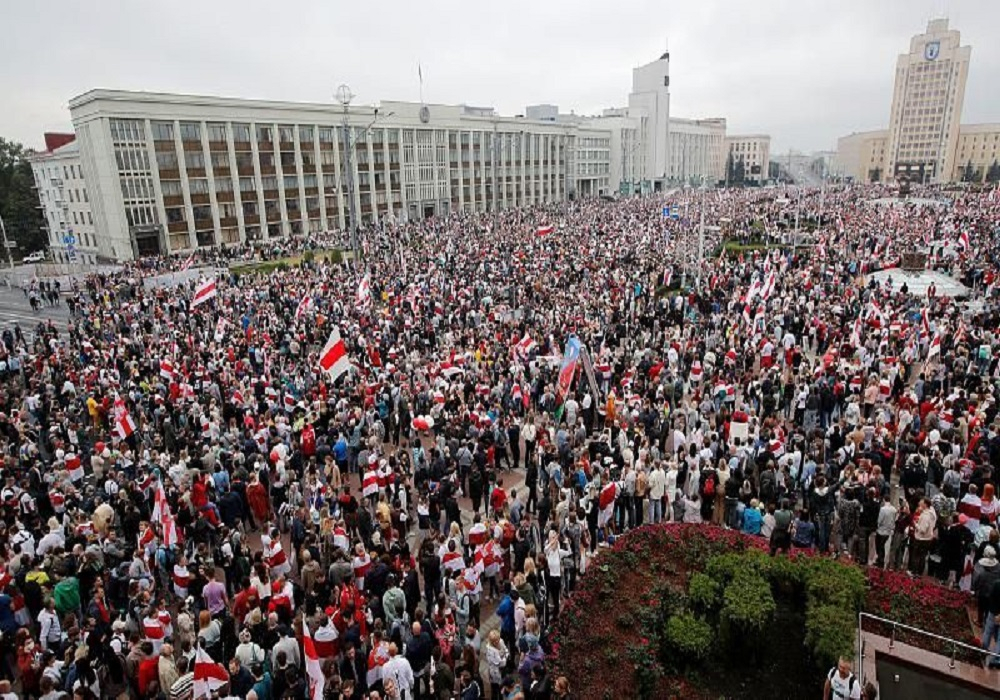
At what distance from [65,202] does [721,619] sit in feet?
227

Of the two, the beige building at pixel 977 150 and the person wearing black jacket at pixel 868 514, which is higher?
the beige building at pixel 977 150

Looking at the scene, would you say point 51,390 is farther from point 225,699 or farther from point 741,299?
point 741,299

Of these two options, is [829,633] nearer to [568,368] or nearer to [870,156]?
[568,368]

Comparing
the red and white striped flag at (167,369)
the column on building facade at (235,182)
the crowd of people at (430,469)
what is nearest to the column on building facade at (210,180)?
the column on building facade at (235,182)

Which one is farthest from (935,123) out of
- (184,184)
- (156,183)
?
(156,183)

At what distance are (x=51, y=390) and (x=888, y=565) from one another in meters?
21.1

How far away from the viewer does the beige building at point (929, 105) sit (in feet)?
480

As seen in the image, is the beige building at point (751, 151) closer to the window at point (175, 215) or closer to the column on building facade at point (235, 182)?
the column on building facade at point (235, 182)

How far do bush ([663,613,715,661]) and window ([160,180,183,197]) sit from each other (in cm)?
5463

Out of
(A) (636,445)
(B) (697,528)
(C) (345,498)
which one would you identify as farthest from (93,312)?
(B) (697,528)

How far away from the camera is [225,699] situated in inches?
283

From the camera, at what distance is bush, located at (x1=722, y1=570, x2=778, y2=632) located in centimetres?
863

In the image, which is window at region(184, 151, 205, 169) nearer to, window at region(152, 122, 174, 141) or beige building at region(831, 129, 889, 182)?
window at region(152, 122, 174, 141)

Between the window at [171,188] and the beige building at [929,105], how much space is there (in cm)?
14929
